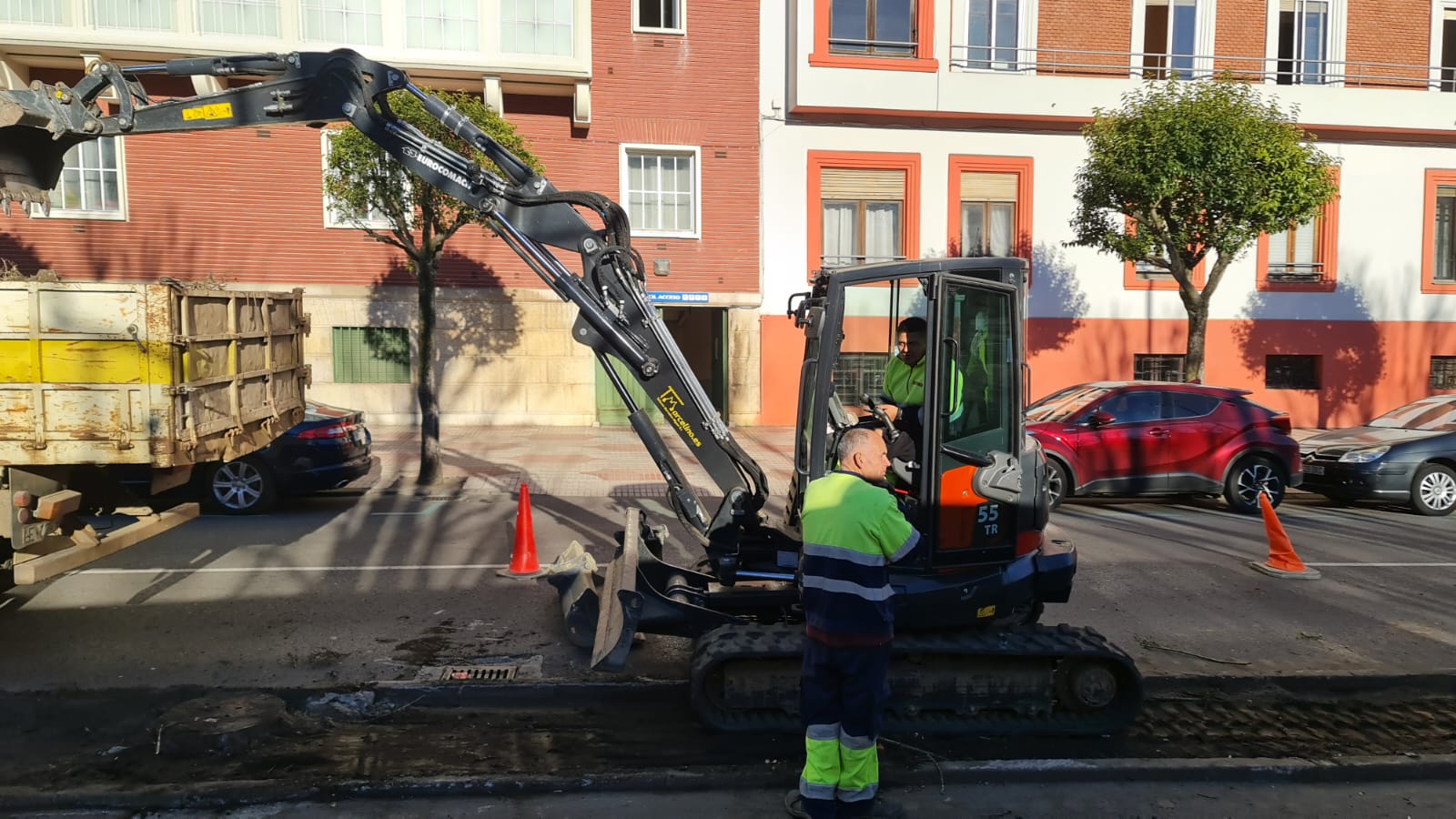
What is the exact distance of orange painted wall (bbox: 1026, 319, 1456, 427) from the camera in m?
19.4

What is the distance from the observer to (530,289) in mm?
18703

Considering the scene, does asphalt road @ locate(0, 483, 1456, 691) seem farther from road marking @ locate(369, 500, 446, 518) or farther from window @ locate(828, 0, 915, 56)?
window @ locate(828, 0, 915, 56)

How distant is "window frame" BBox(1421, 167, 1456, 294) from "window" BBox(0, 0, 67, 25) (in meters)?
25.9

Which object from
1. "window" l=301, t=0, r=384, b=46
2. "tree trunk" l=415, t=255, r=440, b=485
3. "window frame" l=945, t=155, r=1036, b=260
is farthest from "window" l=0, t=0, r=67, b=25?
"window frame" l=945, t=155, r=1036, b=260

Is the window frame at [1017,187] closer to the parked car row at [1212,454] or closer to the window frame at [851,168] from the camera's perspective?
the window frame at [851,168]

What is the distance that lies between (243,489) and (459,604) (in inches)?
182

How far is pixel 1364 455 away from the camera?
38.7 feet

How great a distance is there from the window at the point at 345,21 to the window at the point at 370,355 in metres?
5.19

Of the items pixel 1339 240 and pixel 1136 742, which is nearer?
pixel 1136 742

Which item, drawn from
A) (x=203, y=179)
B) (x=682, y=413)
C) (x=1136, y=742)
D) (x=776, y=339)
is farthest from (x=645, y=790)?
(x=203, y=179)

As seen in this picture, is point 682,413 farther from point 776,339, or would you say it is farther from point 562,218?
point 776,339

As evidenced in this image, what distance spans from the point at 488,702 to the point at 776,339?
46.2 ft

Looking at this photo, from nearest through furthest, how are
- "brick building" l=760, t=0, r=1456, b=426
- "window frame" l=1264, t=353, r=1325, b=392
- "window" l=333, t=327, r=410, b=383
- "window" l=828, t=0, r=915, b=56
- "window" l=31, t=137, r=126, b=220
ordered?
"window" l=31, t=137, r=126, b=220, "window" l=333, t=327, r=410, b=383, "brick building" l=760, t=0, r=1456, b=426, "window" l=828, t=0, r=915, b=56, "window frame" l=1264, t=353, r=1325, b=392

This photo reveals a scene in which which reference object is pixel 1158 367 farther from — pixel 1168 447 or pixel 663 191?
pixel 663 191
